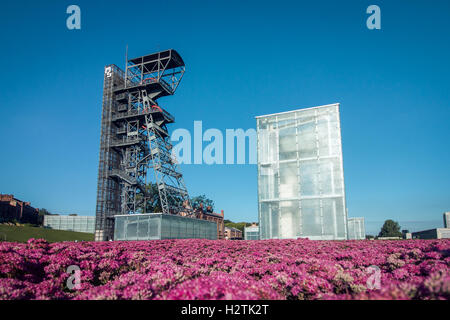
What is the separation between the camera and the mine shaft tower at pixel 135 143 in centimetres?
5519

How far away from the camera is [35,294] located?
4.29 metres

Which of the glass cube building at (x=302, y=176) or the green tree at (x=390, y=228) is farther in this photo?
the green tree at (x=390, y=228)

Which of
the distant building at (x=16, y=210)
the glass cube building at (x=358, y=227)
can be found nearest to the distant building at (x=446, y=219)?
the glass cube building at (x=358, y=227)

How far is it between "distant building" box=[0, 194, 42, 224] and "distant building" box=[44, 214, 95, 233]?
347 centimetres

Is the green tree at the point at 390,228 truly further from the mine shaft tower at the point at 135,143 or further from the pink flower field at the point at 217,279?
the pink flower field at the point at 217,279

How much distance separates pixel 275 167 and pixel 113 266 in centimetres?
1977

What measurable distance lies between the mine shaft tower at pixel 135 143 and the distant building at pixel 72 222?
4576cm

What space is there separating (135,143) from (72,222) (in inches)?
2266

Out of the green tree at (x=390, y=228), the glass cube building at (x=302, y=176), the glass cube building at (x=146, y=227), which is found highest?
the glass cube building at (x=302, y=176)

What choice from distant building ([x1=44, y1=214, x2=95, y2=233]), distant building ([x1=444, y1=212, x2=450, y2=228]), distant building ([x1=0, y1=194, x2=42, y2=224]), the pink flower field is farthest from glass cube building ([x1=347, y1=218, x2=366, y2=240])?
distant building ([x1=0, y1=194, x2=42, y2=224])

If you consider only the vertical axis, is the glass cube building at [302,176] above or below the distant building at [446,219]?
above

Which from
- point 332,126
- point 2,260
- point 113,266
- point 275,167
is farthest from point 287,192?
point 2,260

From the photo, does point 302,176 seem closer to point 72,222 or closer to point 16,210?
point 16,210

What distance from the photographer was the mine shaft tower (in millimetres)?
55188
